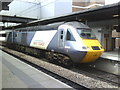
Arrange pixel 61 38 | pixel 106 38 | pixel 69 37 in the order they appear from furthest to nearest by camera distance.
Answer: pixel 106 38, pixel 61 38, pixel 69 37

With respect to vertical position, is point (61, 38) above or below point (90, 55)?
above

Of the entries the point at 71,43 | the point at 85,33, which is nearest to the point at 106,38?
the point at 85,33

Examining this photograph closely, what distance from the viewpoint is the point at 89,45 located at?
10.3 meters

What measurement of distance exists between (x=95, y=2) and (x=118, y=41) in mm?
37576

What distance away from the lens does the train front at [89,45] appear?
10.2 metres

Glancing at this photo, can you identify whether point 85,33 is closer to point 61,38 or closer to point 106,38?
point 61,38

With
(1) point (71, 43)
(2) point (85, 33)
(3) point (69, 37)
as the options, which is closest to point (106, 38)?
(2) point (85, 33)

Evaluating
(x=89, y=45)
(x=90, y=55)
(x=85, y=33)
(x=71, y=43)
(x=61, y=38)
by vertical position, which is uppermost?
(x=85, y=33)

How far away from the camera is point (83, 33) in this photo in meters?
10.9

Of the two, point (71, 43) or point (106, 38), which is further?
point (106, 38)

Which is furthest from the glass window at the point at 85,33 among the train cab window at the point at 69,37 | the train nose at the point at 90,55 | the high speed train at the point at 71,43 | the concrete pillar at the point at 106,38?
the concrete pillar at the point at 106,38

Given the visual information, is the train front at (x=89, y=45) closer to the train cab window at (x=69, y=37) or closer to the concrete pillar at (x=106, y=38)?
the train cab window at (x=69, y=37)

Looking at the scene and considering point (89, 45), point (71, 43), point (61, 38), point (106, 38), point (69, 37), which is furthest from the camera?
point (106, 38)

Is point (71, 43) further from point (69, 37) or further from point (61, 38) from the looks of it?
point (61, 38)
